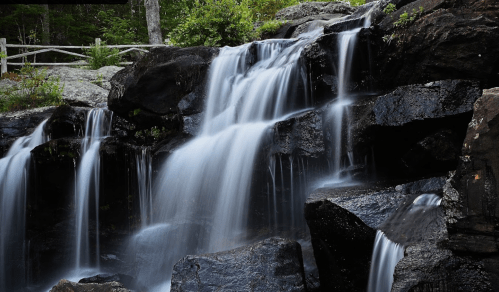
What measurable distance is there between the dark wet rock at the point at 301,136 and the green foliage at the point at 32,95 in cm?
881

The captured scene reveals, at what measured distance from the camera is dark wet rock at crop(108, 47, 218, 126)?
348 inches

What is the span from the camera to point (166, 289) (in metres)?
6.38

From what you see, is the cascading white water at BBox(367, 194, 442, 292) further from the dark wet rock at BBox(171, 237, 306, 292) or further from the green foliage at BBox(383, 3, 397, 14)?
the green foliage at BBox(383, 3, 397, 14)

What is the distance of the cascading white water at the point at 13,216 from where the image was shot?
28.7 feet

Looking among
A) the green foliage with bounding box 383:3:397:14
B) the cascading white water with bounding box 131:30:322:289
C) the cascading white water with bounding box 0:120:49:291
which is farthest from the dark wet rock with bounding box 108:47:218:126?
the green foliage with bounding box 383:3:397:14

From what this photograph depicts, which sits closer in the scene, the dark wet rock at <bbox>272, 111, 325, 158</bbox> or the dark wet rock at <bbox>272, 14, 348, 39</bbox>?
the dark wet rock at <bbox>272, 111, 325, 158</bbox>

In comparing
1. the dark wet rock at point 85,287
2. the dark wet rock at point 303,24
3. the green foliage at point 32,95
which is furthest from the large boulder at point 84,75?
the dark wet rock at point 85,287

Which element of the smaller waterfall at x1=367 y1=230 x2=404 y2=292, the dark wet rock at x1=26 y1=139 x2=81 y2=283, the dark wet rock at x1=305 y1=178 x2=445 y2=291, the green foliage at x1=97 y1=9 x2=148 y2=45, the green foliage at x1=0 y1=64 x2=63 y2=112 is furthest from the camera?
the green foliage at x1=97 y1=9 x2=148 y2=45

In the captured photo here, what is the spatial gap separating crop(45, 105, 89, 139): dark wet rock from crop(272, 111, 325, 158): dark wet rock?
544 centimetres

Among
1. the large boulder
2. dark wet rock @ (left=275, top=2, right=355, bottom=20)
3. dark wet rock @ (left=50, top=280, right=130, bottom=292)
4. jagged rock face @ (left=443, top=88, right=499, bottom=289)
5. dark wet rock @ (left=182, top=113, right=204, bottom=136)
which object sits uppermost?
dark wet rock @ (left=275, top=2, right=355, bottom=20)

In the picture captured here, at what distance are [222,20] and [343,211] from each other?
7.77 meters

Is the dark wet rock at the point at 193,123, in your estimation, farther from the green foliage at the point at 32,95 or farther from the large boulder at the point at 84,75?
the large boulder at the point at 84,75

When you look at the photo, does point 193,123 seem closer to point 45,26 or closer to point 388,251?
point 388,251

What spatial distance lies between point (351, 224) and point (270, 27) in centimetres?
856
